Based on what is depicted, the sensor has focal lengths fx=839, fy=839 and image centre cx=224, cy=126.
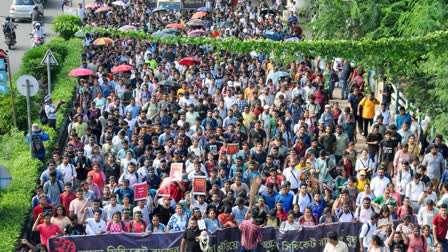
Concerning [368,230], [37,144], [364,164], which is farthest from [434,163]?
[37,144]

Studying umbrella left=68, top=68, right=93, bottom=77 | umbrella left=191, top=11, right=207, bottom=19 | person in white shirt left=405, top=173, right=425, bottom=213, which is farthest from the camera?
umbrella left=191, top=11, right=207, bottom=19

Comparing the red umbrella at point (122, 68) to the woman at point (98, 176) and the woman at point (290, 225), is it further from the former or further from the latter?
the woman at point (290, 225)

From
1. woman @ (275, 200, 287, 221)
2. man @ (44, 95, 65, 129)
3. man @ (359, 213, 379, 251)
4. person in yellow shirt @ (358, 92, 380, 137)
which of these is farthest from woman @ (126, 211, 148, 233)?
person in yellow shirt @ (358, 92, 380, 137)

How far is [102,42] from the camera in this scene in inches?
1083

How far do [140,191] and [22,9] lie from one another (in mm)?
25193

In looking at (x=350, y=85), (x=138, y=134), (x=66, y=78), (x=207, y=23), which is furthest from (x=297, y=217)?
(x=207, y=23)

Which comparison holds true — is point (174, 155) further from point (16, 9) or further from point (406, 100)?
point (16, 9)

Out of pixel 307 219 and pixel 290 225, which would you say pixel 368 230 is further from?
pixel 290 225

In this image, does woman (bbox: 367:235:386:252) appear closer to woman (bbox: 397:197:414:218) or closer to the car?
woman (bbox: 397:197:414:218)

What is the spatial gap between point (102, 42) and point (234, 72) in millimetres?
5138

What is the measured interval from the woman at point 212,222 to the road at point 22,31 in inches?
673

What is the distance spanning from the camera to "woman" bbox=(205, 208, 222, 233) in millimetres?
15086

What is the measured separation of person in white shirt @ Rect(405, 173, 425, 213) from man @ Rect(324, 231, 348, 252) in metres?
2.62

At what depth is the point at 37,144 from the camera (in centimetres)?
1930
